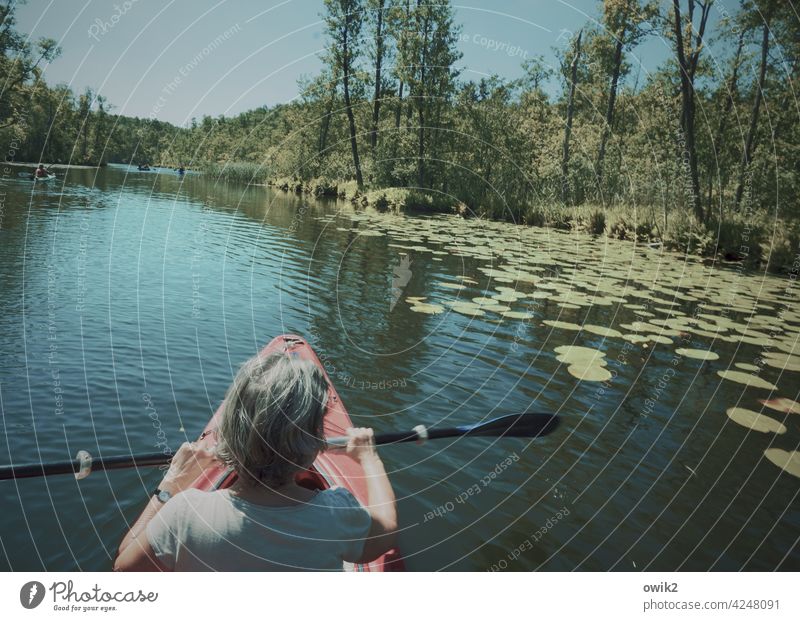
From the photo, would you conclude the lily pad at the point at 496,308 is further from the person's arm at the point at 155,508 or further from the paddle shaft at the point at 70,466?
the person's arm at the point at 155,508

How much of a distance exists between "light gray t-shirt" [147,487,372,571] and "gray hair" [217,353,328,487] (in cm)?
10

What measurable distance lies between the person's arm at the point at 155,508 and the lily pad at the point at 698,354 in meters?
5.57

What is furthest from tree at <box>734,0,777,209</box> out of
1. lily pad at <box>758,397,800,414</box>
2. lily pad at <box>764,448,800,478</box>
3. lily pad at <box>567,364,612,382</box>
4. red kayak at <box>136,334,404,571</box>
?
red kayak at <box>136,334,404,571</box>

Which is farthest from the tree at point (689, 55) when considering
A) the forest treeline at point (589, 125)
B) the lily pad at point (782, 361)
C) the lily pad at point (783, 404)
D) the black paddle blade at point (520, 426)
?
the black paddle blade at point (520, 426)

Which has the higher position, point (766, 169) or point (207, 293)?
point (766, 169)

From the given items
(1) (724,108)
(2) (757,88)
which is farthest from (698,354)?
(1) (724,108)

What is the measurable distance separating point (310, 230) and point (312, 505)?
549 inches

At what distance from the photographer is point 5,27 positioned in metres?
14.4

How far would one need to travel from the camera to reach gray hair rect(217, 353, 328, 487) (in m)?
1.50

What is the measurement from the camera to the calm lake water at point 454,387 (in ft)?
9.48

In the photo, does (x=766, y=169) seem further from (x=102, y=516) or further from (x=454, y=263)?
(x=102, y=516)

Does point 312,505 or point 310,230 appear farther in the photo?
point 310,230

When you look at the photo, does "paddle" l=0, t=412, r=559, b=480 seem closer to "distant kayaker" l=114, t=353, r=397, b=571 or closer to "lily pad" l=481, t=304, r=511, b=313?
"distant kayaker" l=114, t=353, r=397, b=571
